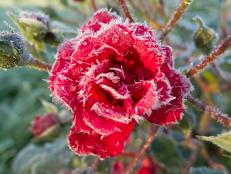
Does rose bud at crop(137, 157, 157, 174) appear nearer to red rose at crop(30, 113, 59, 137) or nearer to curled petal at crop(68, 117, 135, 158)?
red rose at crop(30, 113, 59, 137)

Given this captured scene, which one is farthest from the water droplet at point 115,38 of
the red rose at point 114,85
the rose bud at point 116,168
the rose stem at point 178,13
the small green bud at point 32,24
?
the rose bud at point 116,168

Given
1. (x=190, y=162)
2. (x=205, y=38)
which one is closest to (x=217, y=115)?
(x=205, y=38)

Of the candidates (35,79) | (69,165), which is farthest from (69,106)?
(35,79)

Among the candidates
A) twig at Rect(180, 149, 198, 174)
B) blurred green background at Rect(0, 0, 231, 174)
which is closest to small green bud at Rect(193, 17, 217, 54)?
blurred green background at Rect(0, 0, 231, 174)

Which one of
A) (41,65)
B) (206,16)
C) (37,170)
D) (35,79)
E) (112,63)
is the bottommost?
(35,79)

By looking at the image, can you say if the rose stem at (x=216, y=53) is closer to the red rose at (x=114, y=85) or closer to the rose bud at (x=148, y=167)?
the red rose at (x=114, y=85)

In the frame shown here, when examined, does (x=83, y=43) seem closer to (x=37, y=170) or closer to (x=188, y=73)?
(x=188, y=73)

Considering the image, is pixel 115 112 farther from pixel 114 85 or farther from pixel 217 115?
pixel 217 115
